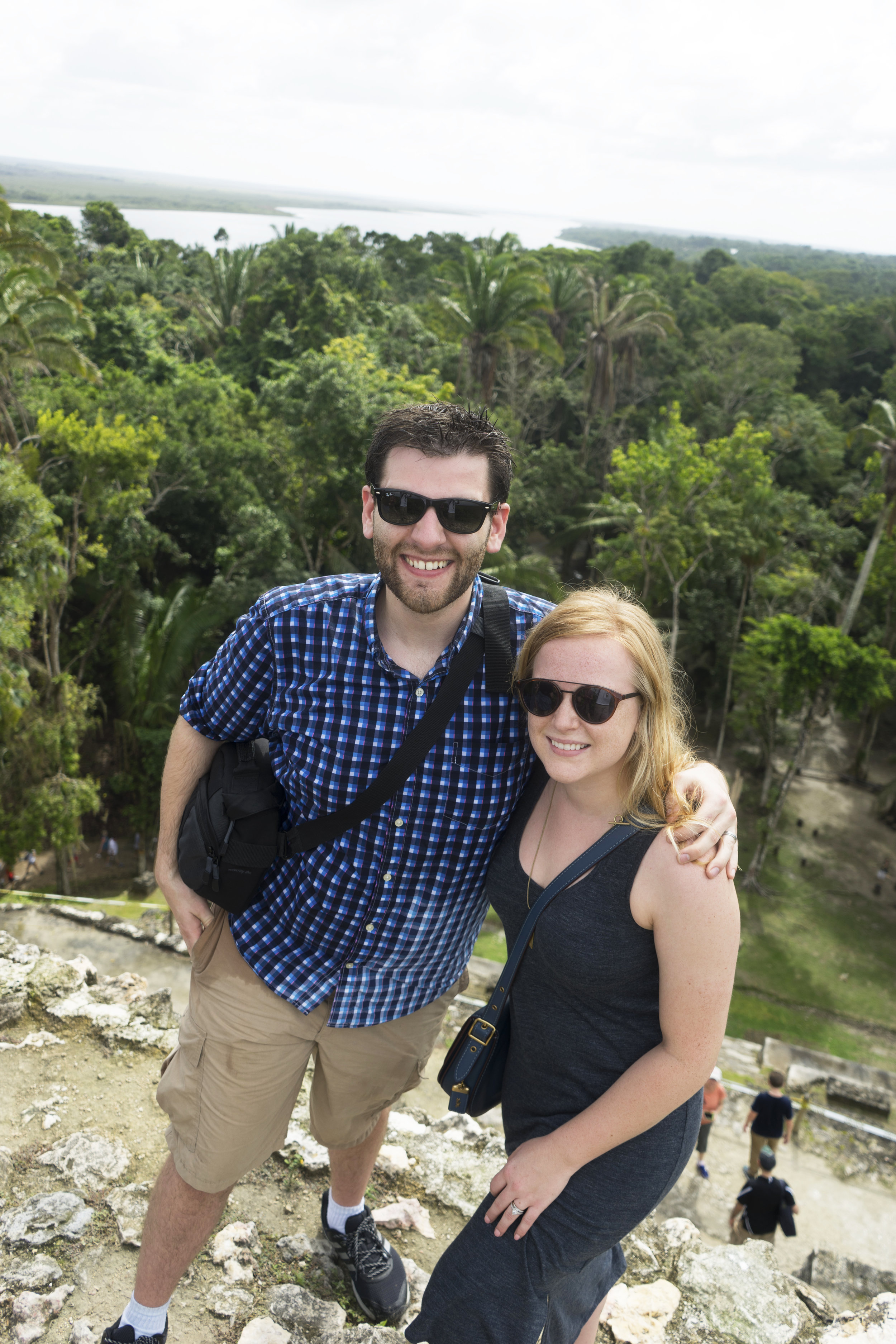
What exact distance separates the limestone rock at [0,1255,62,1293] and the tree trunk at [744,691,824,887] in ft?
50.8

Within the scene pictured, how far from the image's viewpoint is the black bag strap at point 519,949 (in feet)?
6.78

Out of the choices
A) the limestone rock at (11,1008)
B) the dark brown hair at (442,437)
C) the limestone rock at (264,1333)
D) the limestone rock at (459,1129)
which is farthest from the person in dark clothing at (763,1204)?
the dark brown hair at (442,437)

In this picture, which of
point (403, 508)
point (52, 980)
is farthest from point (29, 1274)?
point (403, 508)

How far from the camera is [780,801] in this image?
56.1ft

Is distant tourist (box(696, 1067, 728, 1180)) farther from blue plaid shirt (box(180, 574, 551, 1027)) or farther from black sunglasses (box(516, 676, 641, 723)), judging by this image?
black sunglasses (box(516, 676, 641, 723))

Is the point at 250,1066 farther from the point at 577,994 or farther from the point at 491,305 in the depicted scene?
the point at 491,305

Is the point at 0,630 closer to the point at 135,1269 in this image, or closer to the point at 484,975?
the point at 484,975

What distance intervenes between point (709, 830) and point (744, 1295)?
249cm

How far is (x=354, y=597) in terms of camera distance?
253cm

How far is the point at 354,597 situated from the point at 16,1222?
8.44 ft

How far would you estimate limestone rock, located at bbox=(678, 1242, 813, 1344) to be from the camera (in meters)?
3.21

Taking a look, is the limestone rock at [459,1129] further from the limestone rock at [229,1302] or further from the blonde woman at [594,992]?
the blonde woman at [594,992]

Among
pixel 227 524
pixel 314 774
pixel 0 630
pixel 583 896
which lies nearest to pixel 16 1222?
pixel 314 774

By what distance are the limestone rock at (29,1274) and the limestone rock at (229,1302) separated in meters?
0.52
